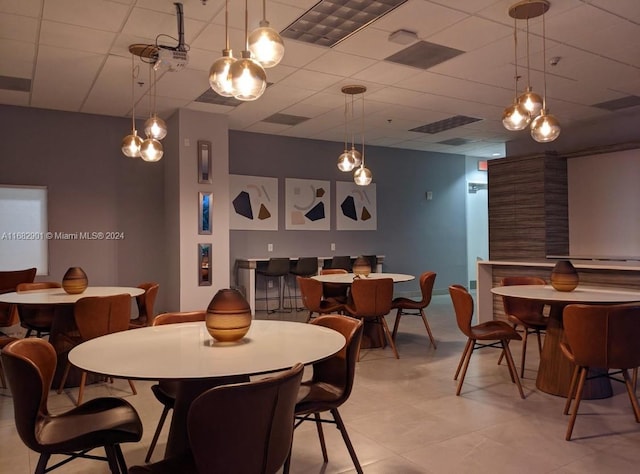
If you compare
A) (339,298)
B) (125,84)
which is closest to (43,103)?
(125,84)

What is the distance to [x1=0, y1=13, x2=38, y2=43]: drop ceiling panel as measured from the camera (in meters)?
4.13

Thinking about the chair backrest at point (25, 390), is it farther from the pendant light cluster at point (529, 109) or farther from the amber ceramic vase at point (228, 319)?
the pendant light cluster at point (529, 109)

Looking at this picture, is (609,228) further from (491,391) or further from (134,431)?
(134,431)

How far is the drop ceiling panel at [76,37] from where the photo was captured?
432 cm

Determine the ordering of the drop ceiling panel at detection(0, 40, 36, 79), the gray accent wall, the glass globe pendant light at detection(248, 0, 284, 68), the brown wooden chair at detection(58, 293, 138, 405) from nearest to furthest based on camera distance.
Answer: the glass globe pendant light at detection(248, 0, 284, 68), the brown wooden chair at detection(58, 293, 138, 405), the drop ceiling panel at detection(0, 40, 36, 79), the gray accent wall

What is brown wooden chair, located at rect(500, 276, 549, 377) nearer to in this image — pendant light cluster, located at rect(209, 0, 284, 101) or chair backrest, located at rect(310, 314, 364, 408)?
chair backrest, located at rect(310, 314, 364, 408)

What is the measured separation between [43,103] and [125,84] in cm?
156

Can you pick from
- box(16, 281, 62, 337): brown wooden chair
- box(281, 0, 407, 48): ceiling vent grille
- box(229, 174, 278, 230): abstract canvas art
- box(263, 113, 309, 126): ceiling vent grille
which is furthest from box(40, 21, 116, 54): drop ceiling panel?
box(229, 174, 278, 230): abstract canvas art

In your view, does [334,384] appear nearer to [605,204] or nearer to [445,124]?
[445,124]

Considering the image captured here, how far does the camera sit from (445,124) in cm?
805

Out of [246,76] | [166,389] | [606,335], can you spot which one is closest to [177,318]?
[166,389]

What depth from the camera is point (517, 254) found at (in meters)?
8.44

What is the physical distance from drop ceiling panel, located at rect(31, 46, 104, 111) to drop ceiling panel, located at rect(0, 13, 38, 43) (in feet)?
0.83

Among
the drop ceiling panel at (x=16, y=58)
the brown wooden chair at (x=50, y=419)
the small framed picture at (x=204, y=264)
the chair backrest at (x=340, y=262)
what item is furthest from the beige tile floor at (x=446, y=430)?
the chair backrest at (x=340, y=262)
